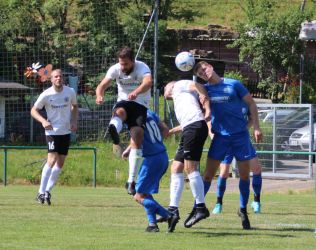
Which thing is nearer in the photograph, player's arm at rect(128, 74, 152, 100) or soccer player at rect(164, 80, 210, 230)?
soccer player at rect(164, 80, 210, 230)

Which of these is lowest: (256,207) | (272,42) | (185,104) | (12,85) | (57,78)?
(12,85)

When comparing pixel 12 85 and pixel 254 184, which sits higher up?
pixel 254 184

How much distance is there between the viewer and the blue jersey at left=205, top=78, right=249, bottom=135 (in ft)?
37.8

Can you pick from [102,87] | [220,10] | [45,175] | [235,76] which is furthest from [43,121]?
[220,10]

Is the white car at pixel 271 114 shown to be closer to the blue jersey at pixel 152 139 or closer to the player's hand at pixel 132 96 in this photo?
the player's hand at pixel 132 96

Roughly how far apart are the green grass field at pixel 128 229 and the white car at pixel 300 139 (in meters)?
11.2

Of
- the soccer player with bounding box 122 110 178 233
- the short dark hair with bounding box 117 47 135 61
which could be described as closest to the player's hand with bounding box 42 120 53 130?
the short dark hair with bounding box 117 47 135 61

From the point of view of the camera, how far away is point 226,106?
37.8ft

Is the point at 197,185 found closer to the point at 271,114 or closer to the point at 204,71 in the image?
the point at 204,71

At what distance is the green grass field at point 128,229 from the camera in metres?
9.65

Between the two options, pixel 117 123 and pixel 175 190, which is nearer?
pixel 175 190

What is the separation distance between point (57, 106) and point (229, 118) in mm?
4936

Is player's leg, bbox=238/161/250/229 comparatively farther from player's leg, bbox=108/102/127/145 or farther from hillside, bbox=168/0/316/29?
hillside, bbox=168/0/316/29

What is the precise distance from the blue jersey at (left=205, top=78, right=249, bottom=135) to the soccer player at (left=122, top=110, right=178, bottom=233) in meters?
0.84
